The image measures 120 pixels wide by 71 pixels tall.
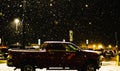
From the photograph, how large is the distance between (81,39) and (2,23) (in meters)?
30.9

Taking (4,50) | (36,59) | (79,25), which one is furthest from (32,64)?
(79,25)

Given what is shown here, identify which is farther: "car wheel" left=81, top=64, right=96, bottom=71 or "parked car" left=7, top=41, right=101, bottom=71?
"car wheel" left=81, top=64, right=96, bottom=71

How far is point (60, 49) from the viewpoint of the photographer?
1803 centimetres

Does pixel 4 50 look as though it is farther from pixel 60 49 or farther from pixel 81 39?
pixel 81 39

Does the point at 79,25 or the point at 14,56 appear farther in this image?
the point at 79,25

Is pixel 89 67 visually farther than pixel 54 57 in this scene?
Yes

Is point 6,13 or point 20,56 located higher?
point 6,13

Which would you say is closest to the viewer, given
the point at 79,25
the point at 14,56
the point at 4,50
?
the point at 14,56

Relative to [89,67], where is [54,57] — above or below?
above

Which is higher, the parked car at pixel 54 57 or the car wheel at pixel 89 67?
the parked car at pixel 54 57

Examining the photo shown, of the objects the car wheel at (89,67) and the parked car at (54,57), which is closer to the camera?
the parked car at (54,57)

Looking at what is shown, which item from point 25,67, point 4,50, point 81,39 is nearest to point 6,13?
point 81,39

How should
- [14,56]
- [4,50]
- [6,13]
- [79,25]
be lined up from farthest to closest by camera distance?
[79,25] < [6,13] < [4,50] < [14,56]

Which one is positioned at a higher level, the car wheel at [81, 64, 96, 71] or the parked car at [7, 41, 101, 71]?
the parked car at [7, 41, 101, 71]
